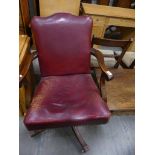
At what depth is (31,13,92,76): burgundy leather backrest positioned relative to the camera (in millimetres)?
1333

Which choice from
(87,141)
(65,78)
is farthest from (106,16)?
(87,141)

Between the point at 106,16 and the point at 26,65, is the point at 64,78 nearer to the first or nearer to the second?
the point at 26,65

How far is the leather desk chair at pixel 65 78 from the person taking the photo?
1143mm

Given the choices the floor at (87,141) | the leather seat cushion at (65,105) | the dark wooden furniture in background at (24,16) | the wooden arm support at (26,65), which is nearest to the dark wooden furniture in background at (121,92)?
the floor at (87,141)

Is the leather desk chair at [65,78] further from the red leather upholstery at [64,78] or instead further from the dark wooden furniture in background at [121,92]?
the dark wooden furniture in background at [121,92]

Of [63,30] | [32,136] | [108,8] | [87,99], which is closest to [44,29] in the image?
[63,30]

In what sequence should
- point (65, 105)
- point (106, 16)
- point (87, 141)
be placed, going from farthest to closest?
point (106, 16), point (87, 141), point (65, 105)

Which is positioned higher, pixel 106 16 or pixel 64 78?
pixel 106 16

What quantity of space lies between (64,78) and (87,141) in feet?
1.80

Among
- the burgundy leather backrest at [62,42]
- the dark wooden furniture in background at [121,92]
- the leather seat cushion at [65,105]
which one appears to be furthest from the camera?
the dark wooden furniture in background at [121,92]

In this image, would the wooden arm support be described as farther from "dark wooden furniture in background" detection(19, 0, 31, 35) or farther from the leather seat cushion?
"dark wooden furniture in background" detection(19, 0, 31, 35)

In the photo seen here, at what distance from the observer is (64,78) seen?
4.78 feet
